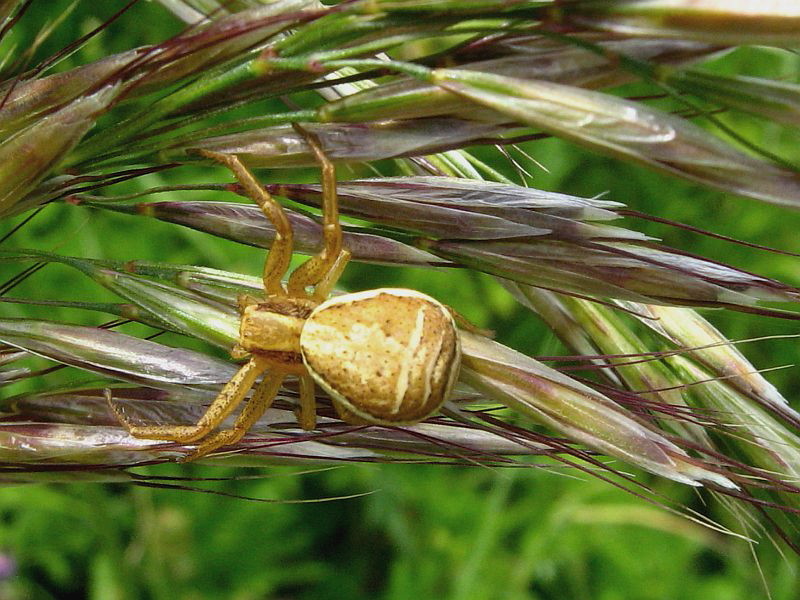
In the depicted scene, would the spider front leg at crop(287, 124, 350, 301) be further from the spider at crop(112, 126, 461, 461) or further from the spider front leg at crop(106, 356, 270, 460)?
the spider front leg at crop(106, 356, 270, 460)

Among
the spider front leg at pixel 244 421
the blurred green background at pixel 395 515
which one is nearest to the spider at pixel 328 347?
the spider front leg at pixel 244 421

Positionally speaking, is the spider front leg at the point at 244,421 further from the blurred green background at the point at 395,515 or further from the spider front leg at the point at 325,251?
the blurred green background at the point at 395,515

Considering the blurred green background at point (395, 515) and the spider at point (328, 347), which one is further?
the blurred green background at point (395, 515)

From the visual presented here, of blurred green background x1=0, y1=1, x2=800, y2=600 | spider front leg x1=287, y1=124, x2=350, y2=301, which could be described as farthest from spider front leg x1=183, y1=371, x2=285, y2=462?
blurred green background x1=0, y1=1, x2=800, y2=600

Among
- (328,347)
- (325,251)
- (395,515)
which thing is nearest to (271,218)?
(325,251)

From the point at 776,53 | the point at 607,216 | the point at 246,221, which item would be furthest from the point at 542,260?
the point at 776,53

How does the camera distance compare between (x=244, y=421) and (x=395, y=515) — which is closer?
(x=244, y=421)

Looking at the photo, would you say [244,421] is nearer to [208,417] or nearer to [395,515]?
[208,417]

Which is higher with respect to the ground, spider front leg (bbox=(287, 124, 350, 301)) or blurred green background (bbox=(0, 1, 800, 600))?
spider front leg (bbox=(287, 124, 350, 301))
